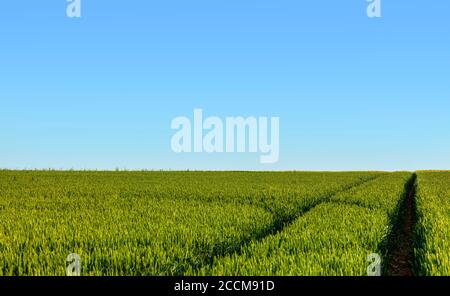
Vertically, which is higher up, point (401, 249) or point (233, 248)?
point (401, 249)

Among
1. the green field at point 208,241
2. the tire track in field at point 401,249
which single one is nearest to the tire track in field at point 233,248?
the green field at point 208,241

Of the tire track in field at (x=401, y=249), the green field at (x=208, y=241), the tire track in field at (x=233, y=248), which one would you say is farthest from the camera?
the tire track in field at (x=401, y=249)

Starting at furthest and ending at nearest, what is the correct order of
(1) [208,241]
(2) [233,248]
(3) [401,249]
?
(3) [401,249] < (2) [233,248] < (1) [208,241]

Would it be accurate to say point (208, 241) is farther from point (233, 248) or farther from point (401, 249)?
point (401, 249)

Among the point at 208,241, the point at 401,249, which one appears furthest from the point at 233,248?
the point at 401,249

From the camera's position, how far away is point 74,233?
10.5m

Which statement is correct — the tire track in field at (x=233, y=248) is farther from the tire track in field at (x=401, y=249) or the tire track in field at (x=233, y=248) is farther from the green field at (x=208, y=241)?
the tire track in field at (x=401, y=249)

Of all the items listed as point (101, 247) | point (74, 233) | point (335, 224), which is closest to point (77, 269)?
point (101, 247)

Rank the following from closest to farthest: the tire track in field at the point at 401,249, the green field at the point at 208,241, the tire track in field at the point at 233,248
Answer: the green field at the point at 208,241, the tire track in field at the point at 233,248, the tire track in field at the point at 401,249

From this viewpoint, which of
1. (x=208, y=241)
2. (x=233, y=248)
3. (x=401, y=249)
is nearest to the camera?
(x=208, y=241)

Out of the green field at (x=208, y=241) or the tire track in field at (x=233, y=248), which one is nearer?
the green field at (x=208, y=241)

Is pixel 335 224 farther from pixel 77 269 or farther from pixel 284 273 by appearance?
pixel 77 269

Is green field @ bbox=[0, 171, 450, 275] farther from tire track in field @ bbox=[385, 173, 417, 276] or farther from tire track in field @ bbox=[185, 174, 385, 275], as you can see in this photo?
tire track in field @ bbox=[385, 173, 417, 276]
